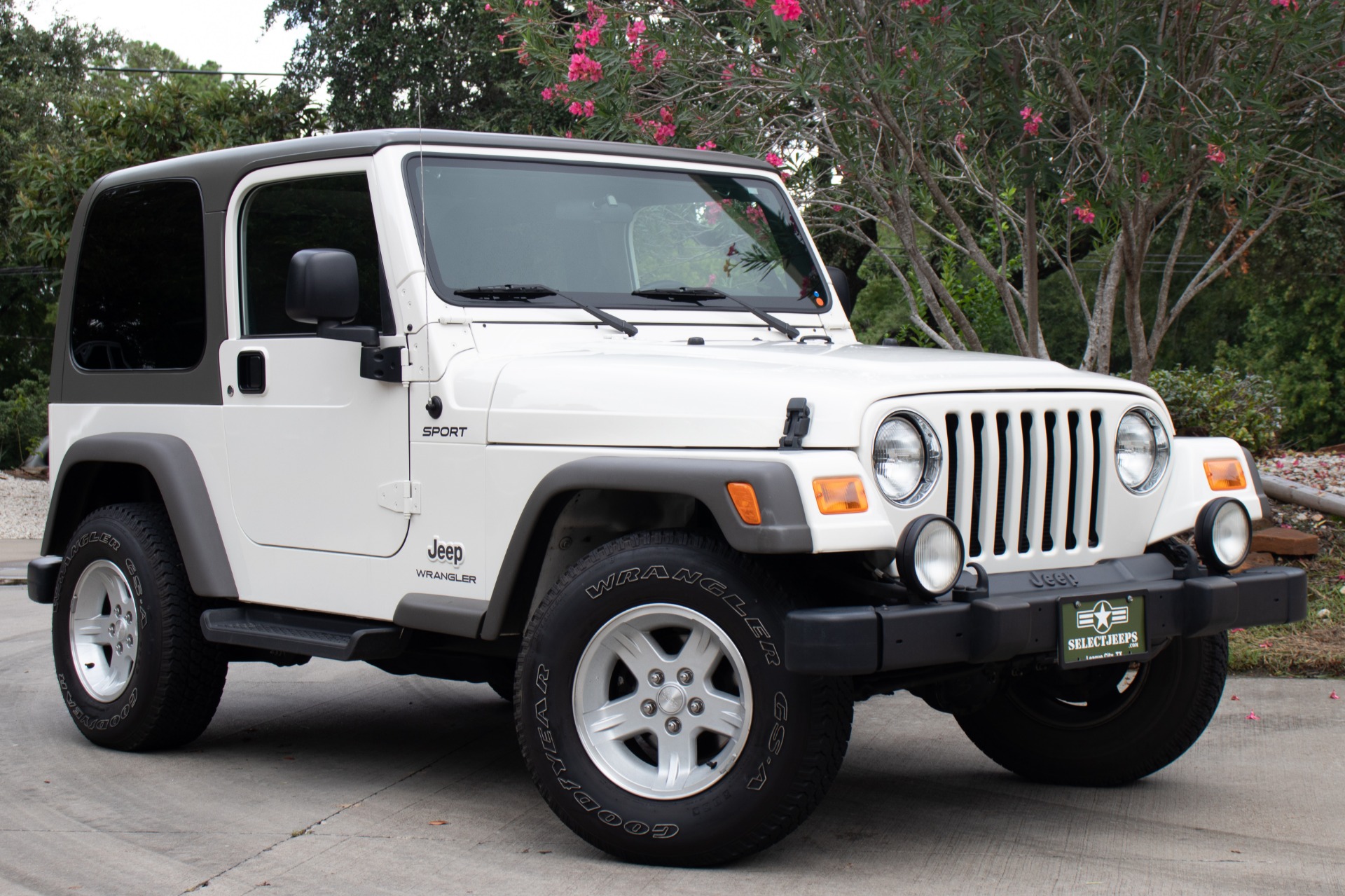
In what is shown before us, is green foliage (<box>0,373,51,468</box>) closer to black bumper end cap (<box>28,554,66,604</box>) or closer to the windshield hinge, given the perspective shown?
black bumper end cap (<box>28,554,66,604</box>)

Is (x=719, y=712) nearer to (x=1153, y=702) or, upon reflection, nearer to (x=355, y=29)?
(x=1153, y=702)

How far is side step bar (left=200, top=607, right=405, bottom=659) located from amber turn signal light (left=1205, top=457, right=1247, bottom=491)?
8.60 feet

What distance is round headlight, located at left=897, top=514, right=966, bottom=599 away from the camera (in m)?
3.98

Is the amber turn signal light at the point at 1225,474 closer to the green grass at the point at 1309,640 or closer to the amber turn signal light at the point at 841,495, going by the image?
the amber turn signal light at the point at 841,495

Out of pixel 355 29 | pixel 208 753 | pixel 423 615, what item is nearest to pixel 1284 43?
pixel 423 615

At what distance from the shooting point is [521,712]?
4.44 metres

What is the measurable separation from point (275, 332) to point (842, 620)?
2.67m

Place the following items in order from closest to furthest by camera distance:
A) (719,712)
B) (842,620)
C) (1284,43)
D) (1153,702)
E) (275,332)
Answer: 1. (842,620)
2. (719,712)
3. (1153,702)
4. (275,332)
5. (1284,43)

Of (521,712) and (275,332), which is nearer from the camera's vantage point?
(521,712)

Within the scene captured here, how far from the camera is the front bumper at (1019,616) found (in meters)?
3.89

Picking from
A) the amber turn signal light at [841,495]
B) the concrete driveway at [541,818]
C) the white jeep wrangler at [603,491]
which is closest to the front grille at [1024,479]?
the white jeep wrangler at [603,491]

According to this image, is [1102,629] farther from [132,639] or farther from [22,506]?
[22,506]

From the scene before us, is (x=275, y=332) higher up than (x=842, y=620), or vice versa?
(x=275, y=332)

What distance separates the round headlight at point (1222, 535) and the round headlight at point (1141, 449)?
0.61ft
